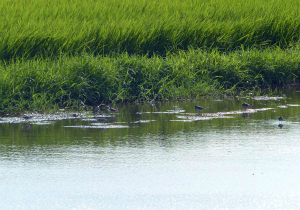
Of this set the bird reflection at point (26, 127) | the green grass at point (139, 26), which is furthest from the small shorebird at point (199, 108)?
the green grass at point (139, 26)

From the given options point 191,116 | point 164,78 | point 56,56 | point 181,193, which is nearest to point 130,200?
point 181,193

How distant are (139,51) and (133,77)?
69.1 inches

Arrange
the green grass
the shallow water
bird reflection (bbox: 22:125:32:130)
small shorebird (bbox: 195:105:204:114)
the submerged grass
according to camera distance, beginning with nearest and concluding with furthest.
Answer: the shallow water → bird reflection (bbox: 22:125:32:130) → small shorebird (bbox: 195:105:204:114) → the submerged grass → the green grass

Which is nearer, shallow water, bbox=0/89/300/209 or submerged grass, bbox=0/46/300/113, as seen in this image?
shallow water, bbox=0/89/300/209

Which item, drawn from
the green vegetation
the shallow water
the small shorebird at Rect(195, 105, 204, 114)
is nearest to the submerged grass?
the green vegetation

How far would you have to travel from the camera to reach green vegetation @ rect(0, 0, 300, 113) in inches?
295

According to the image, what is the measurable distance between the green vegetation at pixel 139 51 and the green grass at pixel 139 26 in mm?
19

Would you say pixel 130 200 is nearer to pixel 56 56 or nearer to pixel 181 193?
pixel 181 193

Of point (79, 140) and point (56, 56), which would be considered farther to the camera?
point (56, 56)

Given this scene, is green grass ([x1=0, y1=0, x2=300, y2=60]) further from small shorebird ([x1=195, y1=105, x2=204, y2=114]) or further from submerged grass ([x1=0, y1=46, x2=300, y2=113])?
small shorebird ([x1=195, y1=105, x2=204, y2=114])

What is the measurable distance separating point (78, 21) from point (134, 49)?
2.00 metres

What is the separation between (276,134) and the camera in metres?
5.56

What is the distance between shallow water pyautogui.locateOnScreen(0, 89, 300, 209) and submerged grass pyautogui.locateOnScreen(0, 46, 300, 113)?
2.39 ft

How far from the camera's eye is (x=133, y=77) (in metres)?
8.21
